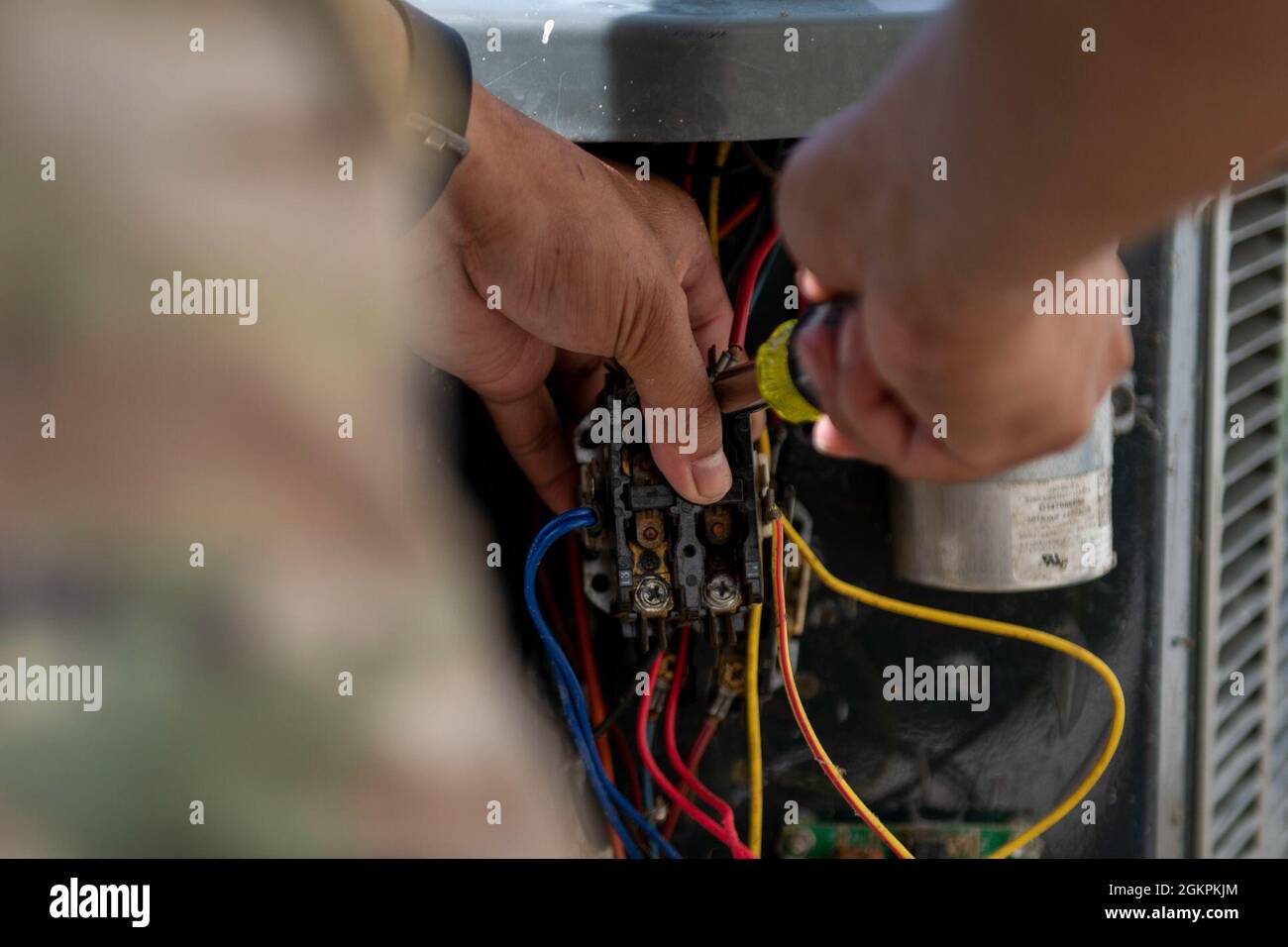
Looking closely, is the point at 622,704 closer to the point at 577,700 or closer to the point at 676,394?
the point at 577,700

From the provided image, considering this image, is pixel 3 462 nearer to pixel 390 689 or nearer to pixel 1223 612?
pixel 390 689

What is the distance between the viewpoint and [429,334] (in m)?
1.15

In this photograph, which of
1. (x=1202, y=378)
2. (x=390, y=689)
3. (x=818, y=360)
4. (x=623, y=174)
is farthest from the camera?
(x=1202, y=378)

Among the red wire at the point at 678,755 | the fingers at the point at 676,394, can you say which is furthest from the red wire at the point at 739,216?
the red wire at the point at 678,755

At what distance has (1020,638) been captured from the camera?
127 cm

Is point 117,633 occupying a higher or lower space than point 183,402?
lower

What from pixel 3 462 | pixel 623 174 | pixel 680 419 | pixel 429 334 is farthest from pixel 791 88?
pixel 3 462

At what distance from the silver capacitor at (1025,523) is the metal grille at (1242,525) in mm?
207

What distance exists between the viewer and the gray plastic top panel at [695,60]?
3.39 feet

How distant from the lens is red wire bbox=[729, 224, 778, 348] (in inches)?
48.0

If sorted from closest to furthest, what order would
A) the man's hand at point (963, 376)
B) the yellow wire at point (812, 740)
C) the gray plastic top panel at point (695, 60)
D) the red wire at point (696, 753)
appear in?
the man's hand at point (963, 376), the gray plastic top panel at point (695, 60), the yellow wire at point (812, 740), the red wire at point (696, 753)

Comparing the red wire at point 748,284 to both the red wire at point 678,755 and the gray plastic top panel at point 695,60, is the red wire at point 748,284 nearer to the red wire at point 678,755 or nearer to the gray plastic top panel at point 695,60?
the gray plastic top panel at point 695,60

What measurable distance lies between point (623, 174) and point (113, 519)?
574 millimetres

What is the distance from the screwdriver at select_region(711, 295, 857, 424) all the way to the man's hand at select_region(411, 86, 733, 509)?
10cm
